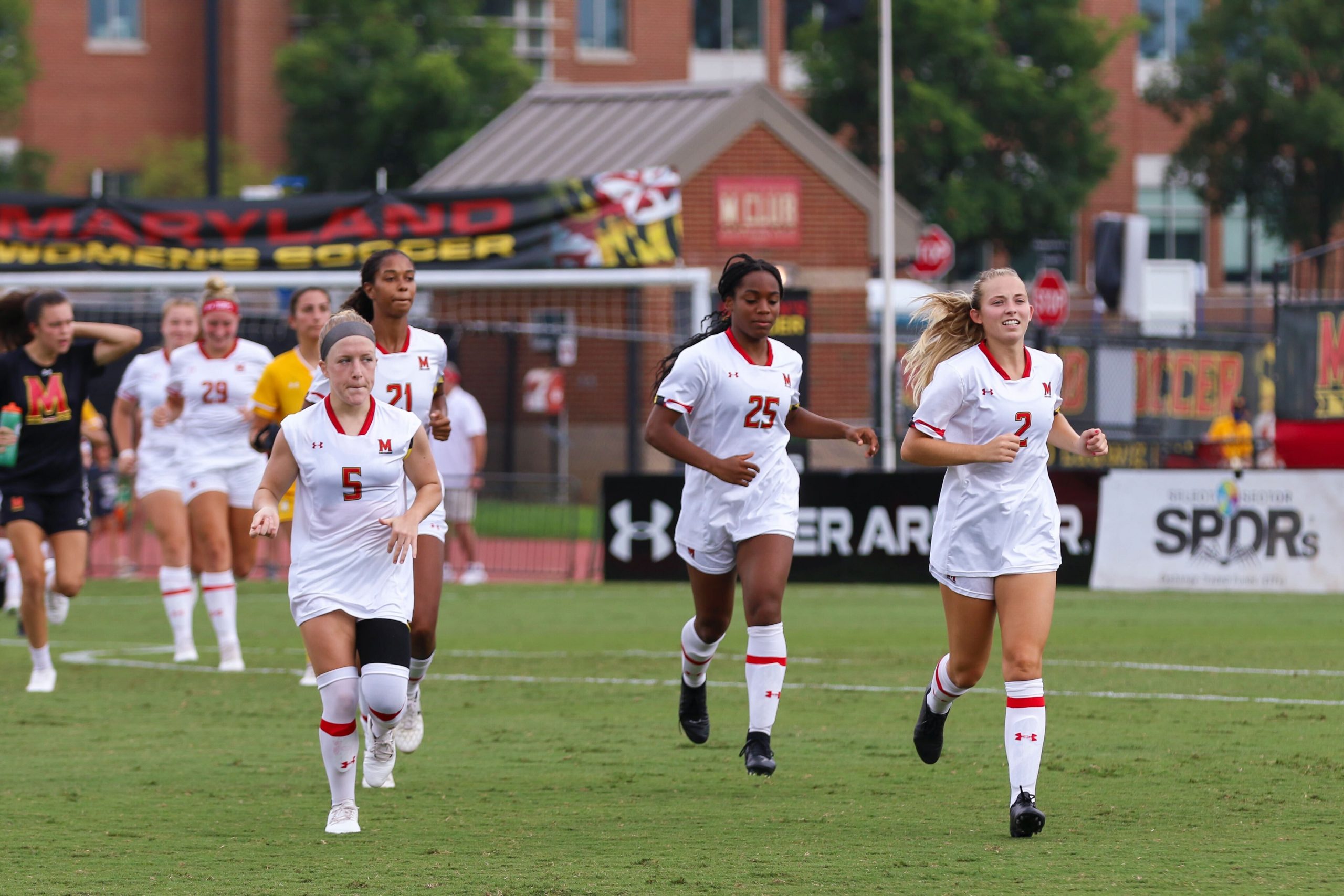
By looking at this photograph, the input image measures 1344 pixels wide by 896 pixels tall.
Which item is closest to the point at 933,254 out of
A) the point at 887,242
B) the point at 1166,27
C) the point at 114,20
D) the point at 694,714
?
the point at 887,242

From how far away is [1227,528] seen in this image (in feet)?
58.2

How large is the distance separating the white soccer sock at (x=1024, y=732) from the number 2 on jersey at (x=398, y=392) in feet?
10.0

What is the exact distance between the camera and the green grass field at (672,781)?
6648mm

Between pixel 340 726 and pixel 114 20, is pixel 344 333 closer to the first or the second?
pixel 340 726

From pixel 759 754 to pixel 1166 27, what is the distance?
1761 inches

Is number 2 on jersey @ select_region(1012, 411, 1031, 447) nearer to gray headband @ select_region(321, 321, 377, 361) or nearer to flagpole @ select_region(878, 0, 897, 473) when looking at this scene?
gray headband @ select_region(321, 321, 377, 361)

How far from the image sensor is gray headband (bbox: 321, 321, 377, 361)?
24.0ft

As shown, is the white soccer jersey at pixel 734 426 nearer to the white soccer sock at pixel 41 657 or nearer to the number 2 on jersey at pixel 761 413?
the number 2 on jersey at pixel 761 413

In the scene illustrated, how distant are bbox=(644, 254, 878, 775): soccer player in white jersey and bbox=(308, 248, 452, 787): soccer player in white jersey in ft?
3.26

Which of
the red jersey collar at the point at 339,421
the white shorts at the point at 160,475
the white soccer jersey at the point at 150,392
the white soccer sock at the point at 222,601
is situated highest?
the red jersey collar at the point at 339,421

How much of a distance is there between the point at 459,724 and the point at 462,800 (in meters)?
2.32

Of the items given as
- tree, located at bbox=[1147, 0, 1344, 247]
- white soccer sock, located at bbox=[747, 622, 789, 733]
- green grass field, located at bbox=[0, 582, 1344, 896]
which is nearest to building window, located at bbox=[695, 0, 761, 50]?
tree, located at bbox=[1147, 0, 1344, 247]

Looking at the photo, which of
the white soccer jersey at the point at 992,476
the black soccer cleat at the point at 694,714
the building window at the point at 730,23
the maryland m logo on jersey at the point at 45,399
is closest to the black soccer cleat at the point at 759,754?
the black soccer cleat at the point at 694,714

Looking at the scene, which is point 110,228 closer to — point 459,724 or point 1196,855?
point 459,724
